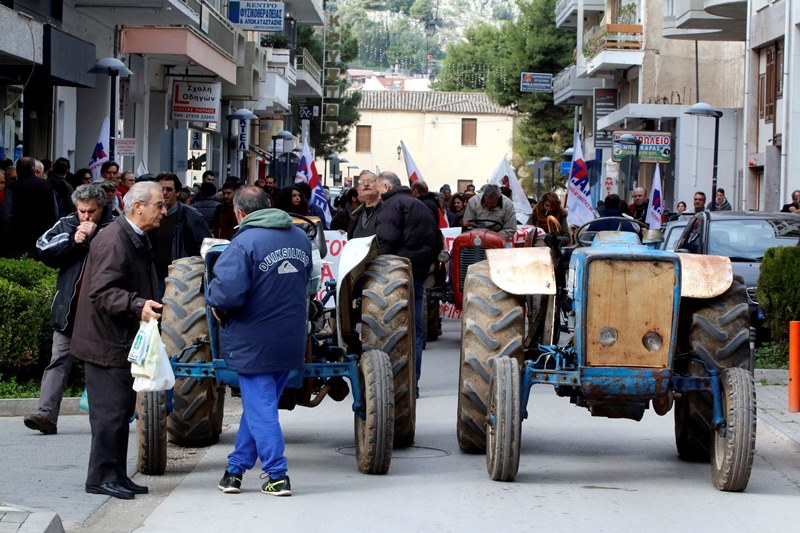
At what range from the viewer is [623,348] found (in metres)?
9.24

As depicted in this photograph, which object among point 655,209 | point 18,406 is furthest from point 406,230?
point 655,209

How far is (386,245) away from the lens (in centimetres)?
1383

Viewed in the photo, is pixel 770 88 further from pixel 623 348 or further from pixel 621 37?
pixel 623 348

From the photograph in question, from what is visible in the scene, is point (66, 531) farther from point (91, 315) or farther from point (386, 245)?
point (386, 245)

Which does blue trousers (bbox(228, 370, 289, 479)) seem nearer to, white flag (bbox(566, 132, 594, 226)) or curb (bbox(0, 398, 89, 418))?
curb (bbox(0, 398, 89, 418))

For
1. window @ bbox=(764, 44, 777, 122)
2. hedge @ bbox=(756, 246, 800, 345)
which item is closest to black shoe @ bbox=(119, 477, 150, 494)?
hedge @ bbox=(756, 246, 800, 345)

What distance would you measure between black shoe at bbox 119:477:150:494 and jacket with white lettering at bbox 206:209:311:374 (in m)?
→ 0.89

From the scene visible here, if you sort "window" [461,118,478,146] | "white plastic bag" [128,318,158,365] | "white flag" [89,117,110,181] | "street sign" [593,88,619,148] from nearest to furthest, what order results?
"white plastic bag" [128,318,158,365] → "white flag" [89,117,110,181] → "street sign" [593,88,619,148] → "window" [461,118,478,146]

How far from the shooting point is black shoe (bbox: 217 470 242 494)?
8852 millimetres

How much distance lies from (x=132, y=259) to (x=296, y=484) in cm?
175

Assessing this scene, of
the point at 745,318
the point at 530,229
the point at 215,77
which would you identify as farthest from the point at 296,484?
the point at 215,77

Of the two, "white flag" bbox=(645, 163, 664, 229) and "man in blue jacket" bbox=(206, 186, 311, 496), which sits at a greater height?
"white flag" bbox=(645, 163, 664, 229)

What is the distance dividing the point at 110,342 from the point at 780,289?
955cm

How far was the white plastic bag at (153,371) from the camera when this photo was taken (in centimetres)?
844
